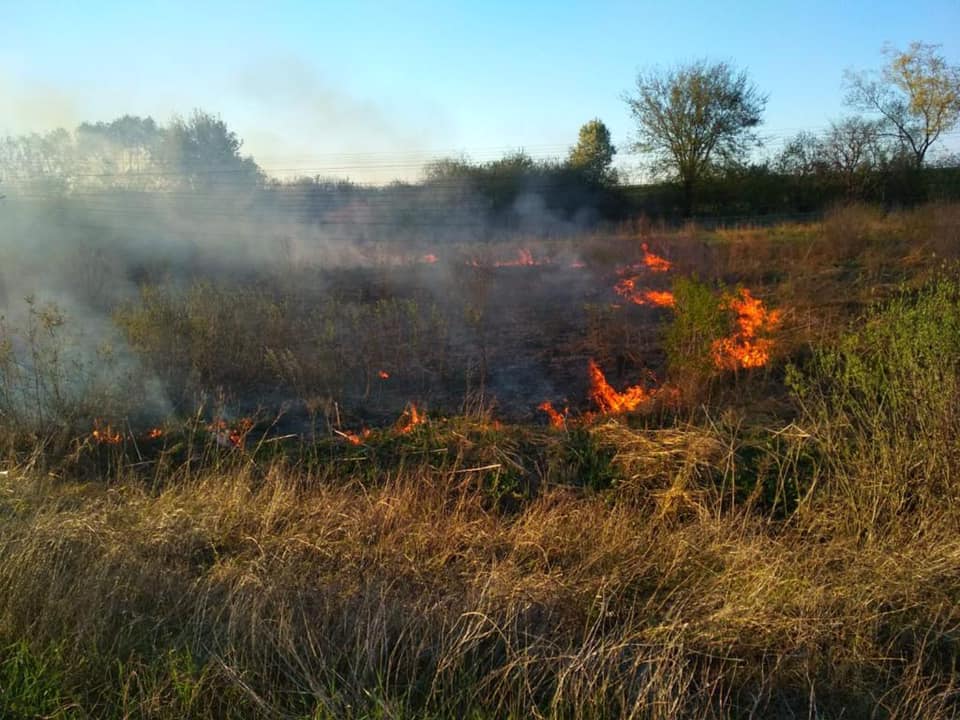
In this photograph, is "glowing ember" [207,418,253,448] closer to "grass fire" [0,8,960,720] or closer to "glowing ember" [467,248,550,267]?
"grass fire" [0,8,960,720]

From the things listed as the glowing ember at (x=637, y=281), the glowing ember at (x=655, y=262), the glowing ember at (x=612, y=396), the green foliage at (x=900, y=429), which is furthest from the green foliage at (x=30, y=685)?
the glowing ember at (x=655, y=262)

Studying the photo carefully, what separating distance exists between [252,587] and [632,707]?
5.56 feet

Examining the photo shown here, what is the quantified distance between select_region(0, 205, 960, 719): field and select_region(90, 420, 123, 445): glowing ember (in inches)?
1.4

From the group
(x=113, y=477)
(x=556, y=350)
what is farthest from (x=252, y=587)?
(x=556, y=350)

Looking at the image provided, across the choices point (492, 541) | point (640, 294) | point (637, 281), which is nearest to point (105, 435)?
point (492, 541)

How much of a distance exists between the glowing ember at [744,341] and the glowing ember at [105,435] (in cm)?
580

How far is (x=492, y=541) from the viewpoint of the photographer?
11.9 ft

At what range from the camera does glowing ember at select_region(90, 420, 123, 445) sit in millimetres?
5695

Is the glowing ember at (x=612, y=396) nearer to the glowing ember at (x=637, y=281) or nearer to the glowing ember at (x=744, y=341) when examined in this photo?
the glowing ember at (x=744, y=341)

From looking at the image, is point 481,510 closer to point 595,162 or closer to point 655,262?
point 655,262

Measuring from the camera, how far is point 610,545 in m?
3.50

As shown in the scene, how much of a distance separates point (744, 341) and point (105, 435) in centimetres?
662

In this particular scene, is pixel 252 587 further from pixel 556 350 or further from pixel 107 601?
pixel 556 350

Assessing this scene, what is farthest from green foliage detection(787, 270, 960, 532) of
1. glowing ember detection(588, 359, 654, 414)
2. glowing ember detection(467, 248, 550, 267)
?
glowing ember detection(467, 248, 550, 267)
